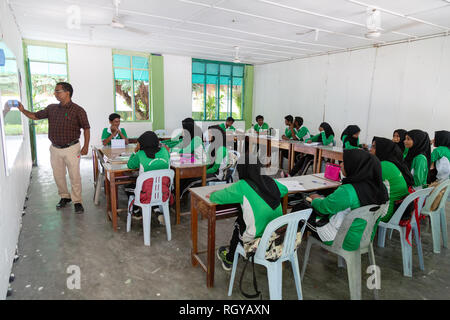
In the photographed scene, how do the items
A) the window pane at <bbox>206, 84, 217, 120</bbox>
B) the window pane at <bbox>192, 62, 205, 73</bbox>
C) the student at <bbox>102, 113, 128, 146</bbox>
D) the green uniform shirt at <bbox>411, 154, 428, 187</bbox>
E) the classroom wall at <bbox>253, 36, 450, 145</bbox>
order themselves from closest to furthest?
the green uniform shirt at <bbox>411, 154, 428, 187</bbox> → the student at <bbox>102, 113, 128, 146</bbox> → the classroom wall at <bbox>253, 36, 450, 145</bbox> → the window pane at <bbox>192, 62, 205, 73</bbox> → the window pane at <bbox>206, 84, 217, 120</bbox>

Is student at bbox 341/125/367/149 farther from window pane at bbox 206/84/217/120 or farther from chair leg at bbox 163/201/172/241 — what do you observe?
window pane at bbox 206/84/217/120

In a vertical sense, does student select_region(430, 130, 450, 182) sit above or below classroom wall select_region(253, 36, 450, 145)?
below

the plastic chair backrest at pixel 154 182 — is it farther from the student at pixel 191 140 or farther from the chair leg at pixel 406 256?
the chair leg at pixel 406 256

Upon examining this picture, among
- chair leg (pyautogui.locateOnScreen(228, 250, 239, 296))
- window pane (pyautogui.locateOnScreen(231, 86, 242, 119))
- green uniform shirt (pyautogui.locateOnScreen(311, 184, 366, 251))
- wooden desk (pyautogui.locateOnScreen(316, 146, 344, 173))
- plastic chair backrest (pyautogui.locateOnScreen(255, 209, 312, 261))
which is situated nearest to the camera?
plastic chair backrest (pyautogui.locateOnScreen(255, 209, 312, 261))

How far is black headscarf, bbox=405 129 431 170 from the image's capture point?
380 cm

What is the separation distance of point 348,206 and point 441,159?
291 centimetres

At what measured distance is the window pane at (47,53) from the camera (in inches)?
305

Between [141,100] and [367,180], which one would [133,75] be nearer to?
[141,100]

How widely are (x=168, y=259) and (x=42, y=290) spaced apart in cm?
111

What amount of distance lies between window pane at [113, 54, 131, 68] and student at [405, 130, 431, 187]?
7807 mm

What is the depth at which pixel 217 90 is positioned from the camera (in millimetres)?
10625

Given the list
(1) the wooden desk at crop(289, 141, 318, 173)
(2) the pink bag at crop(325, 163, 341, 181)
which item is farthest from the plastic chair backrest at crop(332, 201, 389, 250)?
(1) the wooden desk at crop(289, 141, 318, 173)
